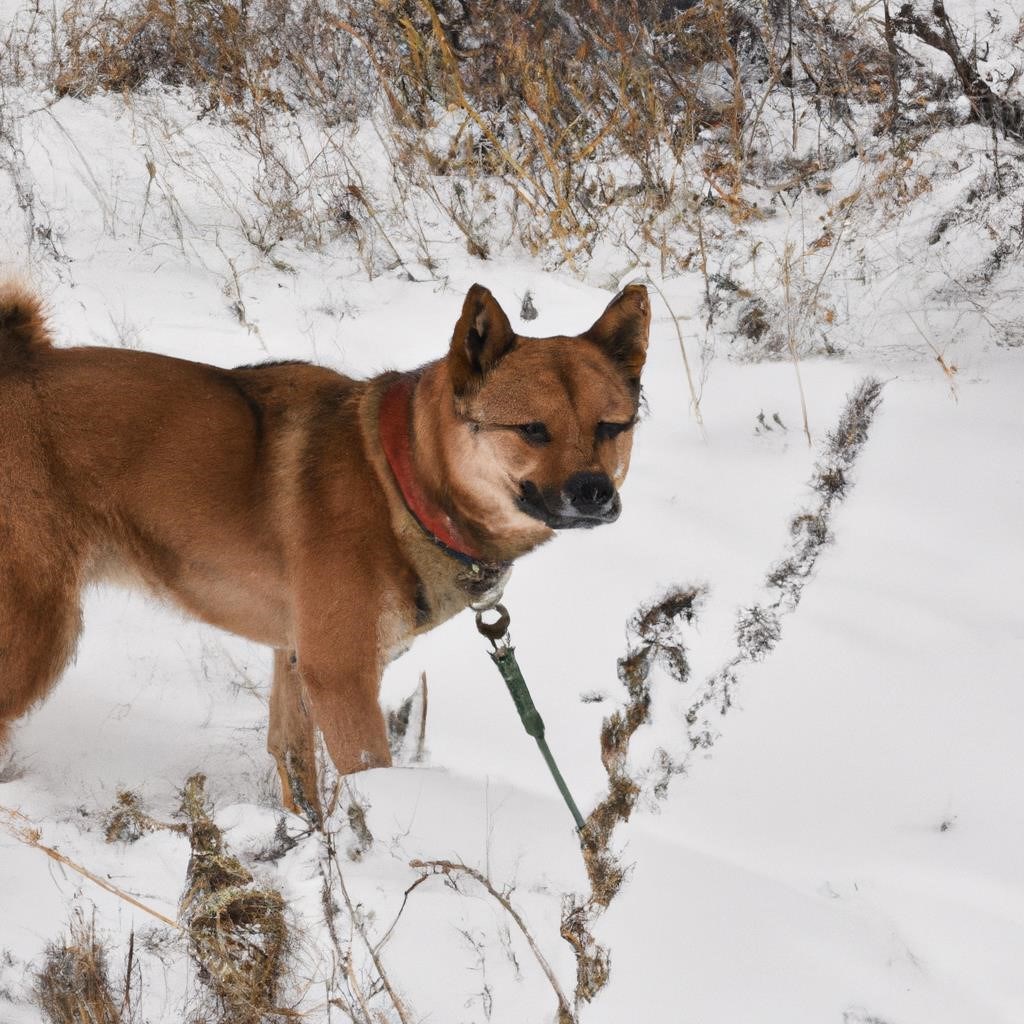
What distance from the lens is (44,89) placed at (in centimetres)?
564

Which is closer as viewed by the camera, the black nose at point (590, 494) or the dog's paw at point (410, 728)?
the black nose at point (590, 494)

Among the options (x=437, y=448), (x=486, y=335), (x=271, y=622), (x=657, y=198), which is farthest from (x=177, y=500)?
(x=657, y=198)

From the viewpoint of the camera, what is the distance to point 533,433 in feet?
7.78

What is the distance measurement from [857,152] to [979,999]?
4315 mm

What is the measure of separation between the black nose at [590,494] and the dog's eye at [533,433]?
0.17m

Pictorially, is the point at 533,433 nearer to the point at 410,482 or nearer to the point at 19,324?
the point at 410,482

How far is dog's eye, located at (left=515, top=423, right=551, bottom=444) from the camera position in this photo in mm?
2365

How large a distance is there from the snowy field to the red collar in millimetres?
637

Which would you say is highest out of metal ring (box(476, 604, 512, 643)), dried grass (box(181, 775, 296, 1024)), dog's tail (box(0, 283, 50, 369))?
dog's tail (box(0, 283, 50, 369))

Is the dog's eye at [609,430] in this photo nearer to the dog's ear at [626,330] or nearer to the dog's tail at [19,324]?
the dog's ear at [626,330]

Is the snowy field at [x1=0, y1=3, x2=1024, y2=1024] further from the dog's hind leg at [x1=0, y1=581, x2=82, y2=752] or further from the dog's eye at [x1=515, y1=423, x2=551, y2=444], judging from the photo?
the dog's eye at [x1=515, y1=423, x2=551, y2=444]

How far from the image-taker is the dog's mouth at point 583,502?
2242mm

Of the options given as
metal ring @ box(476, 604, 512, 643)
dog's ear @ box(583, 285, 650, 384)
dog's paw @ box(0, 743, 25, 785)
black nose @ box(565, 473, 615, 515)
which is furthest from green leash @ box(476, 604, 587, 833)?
dog's paw @ box(0, 743, 25, 785)

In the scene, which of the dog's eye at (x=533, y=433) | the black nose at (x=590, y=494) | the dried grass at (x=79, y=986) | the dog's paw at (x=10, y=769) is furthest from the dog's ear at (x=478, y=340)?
the dog's paw at (x=10, y=769)
